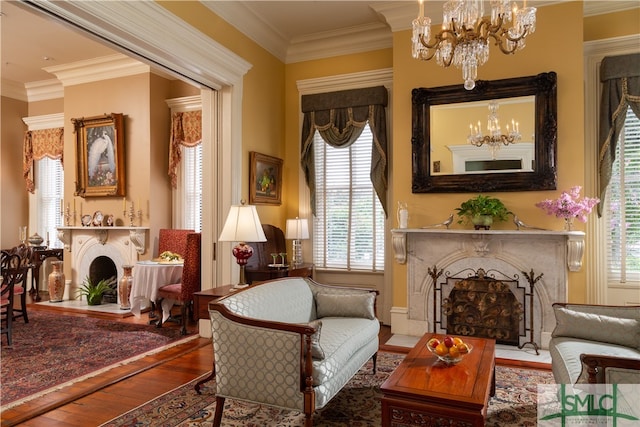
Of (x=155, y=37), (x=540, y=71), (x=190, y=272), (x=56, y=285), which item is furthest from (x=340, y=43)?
(x=56, y=285)

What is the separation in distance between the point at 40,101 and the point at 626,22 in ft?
30.4

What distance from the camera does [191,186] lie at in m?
6.71

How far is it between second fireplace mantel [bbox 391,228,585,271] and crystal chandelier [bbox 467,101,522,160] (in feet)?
2.86

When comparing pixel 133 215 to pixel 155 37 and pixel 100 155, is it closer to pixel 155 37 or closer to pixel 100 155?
pixel 100 155

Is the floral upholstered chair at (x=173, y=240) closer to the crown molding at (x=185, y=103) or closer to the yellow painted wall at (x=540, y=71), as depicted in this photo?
the crown molding at (x=185, y=103)

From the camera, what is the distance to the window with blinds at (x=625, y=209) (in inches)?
177

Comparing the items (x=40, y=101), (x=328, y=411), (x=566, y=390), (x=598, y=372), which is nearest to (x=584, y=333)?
(x=566, y=390)

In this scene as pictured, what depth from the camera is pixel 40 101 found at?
7898 millimetres

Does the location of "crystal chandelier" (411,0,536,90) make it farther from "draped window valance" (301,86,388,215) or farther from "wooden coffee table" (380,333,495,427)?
"draped window valance" (301,86,388,215)

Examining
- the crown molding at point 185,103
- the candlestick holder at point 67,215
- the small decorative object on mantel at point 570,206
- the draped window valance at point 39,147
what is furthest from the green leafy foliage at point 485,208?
the draped window valance at point 39,147

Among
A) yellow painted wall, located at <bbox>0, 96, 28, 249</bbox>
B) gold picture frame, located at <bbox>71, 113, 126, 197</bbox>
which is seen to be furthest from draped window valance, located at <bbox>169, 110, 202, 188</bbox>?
yellow painted wall, located at <bbox>0, 96, 28, 249</bbox>

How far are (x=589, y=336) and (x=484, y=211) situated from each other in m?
1.71

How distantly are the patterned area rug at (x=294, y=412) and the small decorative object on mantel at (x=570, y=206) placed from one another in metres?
1.66

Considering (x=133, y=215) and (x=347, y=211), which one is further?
(x=133, y=215)
